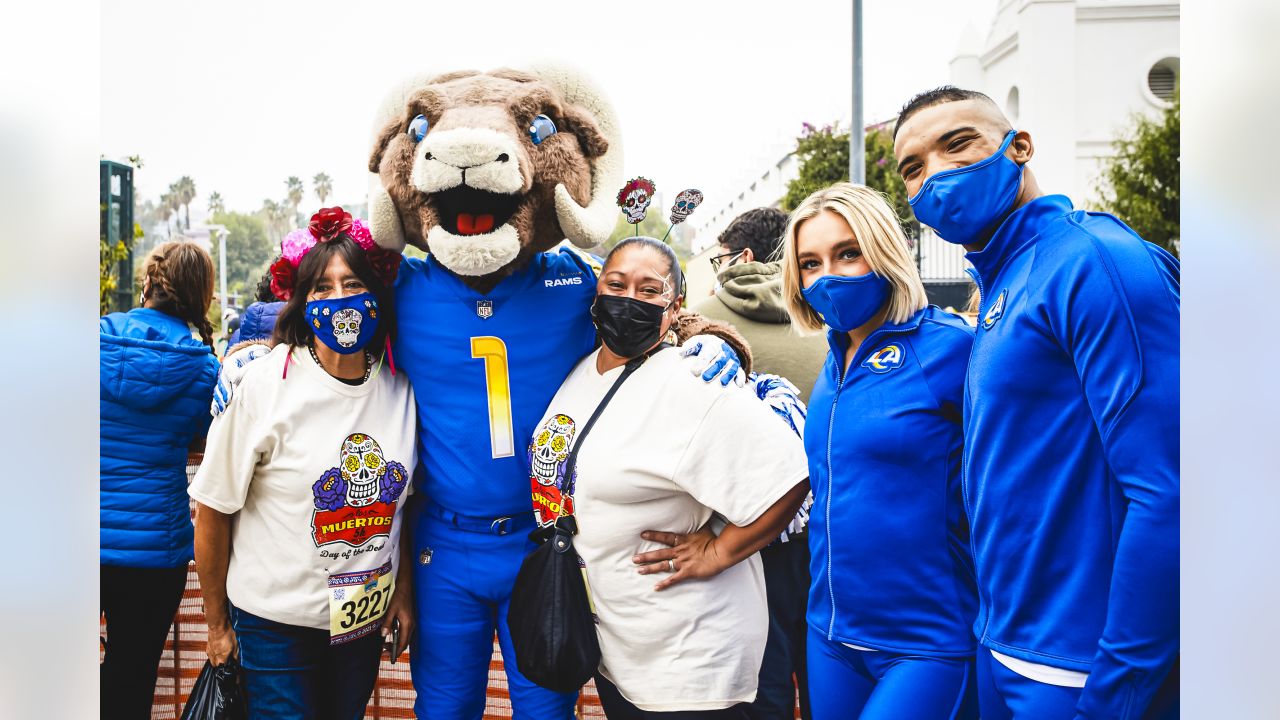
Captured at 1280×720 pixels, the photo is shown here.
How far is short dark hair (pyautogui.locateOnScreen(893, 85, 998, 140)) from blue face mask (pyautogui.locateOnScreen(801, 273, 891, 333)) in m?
0.38

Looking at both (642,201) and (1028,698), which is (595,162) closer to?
(642,201)

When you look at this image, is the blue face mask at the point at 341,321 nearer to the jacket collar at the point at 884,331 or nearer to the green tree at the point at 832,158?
the jacket collar at the point at 884,331

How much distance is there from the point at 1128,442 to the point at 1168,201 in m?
19.1

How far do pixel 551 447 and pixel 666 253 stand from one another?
0.70m

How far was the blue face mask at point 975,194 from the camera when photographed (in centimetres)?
197

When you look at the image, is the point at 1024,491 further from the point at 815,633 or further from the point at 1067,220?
the point at 815,633

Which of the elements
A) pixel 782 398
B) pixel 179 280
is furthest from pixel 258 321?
pixel 782 398

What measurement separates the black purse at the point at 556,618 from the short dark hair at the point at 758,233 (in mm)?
1700

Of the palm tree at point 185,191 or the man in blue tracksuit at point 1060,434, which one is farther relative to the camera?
the palm tree at point 185,191

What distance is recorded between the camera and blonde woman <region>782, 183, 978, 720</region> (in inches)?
85.1

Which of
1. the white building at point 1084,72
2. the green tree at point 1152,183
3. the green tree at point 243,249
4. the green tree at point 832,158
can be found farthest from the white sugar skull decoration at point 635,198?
the green tree at point 243,249

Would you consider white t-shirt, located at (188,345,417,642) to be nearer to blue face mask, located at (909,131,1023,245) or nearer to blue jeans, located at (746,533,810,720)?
blue jeans, located at (746,533,810,720)

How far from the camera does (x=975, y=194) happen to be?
1972mm
